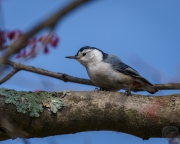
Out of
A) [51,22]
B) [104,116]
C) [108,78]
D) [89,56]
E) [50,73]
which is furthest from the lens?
[89,56]

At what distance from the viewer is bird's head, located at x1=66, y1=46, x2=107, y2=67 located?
3900 mm

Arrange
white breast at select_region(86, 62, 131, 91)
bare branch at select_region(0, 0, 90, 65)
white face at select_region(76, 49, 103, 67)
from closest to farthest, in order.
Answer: bare branch at select_region(0, 0, 90, 65), white breast at select_region(86, 62, 131, 91), white face at select_region(76, 49, 103, 67)

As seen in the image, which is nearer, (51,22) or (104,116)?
(51,22)

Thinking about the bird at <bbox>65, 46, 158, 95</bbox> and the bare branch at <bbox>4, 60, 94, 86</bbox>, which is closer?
the bird at <bbox>65, 46, 158, 95</bbox>

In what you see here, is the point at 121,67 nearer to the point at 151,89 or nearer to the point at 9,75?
the point at 151,89

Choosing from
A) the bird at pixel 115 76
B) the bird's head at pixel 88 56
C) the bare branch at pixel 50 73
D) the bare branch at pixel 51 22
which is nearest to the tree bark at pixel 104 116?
the bird at pixel 115 76

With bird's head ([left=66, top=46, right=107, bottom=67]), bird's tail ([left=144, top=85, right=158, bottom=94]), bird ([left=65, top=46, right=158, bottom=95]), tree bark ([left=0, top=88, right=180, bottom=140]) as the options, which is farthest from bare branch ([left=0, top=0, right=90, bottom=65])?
bird's head ([left=66, top=46, right=107, bottom=67])

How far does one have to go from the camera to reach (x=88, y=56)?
4078 millimetres

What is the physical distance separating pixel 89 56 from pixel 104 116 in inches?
61.4

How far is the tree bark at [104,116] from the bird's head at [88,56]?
3.89 feet

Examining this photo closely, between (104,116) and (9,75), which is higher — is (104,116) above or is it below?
below

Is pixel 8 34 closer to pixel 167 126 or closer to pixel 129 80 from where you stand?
pixel 129 80

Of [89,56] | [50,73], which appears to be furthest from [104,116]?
[89,56]

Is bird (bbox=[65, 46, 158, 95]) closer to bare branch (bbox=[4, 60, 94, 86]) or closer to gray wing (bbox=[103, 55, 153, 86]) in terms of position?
gray wing (bbox=[103, 55, 153, 86])
